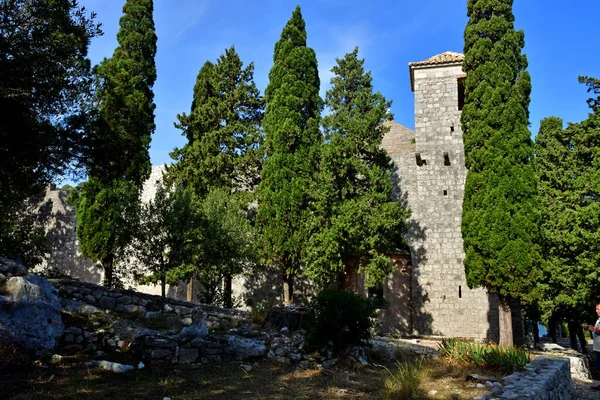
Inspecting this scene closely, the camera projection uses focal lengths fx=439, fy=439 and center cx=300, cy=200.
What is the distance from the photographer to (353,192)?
1694 centimetres

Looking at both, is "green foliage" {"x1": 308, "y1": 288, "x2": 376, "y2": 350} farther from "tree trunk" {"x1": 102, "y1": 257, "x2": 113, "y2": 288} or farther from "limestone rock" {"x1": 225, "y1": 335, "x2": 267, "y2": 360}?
"tree trunk" {"x1": 102, "y1": 257, "x2": 113, "y2": 288}

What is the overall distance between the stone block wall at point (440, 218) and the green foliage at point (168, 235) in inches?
381

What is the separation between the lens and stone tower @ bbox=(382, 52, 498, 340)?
17.9 metres

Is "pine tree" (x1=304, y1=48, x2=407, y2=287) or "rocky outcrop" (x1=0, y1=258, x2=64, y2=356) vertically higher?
"pine tree" (x1=304, y1=48, x2=407, y2=287)

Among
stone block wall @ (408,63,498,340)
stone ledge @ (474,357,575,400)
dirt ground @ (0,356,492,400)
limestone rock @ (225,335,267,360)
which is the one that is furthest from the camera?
stone block wall @ (408,63,498,340)

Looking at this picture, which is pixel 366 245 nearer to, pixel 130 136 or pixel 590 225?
pixel 590 225

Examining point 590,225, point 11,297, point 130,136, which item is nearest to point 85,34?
point 130,136

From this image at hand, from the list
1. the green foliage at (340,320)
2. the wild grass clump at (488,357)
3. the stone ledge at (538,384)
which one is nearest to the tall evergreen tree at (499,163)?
the stone ledge at (538,384)

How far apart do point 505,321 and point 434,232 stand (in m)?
5.68

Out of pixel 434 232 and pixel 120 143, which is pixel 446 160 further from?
pixel 120 143

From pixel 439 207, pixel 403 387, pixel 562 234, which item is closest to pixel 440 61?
pixel 439 207

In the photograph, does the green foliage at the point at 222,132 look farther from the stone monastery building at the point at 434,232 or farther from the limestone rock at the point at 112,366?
the limestone rock at the point at 112,366

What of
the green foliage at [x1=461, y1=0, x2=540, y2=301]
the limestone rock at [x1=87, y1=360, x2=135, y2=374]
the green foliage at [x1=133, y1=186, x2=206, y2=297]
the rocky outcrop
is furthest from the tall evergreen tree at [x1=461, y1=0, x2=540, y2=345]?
the rocky outcrop

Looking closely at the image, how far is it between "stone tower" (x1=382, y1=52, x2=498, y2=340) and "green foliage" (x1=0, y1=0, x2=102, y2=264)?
13.9 metres
